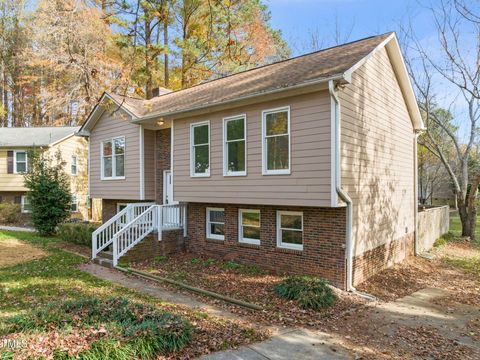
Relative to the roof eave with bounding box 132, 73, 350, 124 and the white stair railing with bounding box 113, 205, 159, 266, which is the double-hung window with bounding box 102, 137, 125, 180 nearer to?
the roof eave with bounding box 132, 73, 350, 124

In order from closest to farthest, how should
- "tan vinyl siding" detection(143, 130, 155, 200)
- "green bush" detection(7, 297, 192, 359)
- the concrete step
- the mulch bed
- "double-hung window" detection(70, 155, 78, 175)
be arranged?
"green bush" detection(7, 297, 192, 359)
the mulch bed
the concrete step
"tan vinyl siding" detection(143, 130, 155, 200)
"double-hung window" detection(70, 155, 78, 175)

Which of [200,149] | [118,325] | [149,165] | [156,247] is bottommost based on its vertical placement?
[156,247]

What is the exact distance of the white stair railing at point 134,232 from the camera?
11165mm

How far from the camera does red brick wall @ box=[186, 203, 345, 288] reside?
8.89 m

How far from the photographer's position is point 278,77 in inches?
401

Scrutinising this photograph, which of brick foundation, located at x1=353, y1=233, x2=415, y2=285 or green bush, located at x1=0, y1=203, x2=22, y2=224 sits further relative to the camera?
green bush, located at x1=0, y1=203, x2=22, y2=224

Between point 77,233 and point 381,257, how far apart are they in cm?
1166

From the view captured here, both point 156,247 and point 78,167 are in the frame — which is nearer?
point 156,247

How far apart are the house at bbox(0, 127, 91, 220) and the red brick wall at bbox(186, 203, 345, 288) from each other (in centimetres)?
1454

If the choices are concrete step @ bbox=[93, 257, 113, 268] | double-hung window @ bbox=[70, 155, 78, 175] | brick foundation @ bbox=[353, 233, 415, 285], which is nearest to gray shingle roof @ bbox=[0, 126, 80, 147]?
double-hung window @ bbox=[70, 155, 78, 175]

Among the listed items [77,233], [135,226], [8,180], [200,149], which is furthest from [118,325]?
[8,180]

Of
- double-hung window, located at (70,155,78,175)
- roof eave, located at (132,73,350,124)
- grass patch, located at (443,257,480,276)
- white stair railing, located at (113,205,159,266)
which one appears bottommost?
grass patch, located at (443,257,480,276)

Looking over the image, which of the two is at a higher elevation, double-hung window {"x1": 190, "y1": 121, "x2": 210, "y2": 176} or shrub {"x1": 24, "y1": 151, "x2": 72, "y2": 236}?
double-hung window {"x1": 190, "y1": 121, "x2": 210, "y2": 176}

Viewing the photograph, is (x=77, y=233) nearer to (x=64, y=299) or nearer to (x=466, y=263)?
(x=64, y=299)
